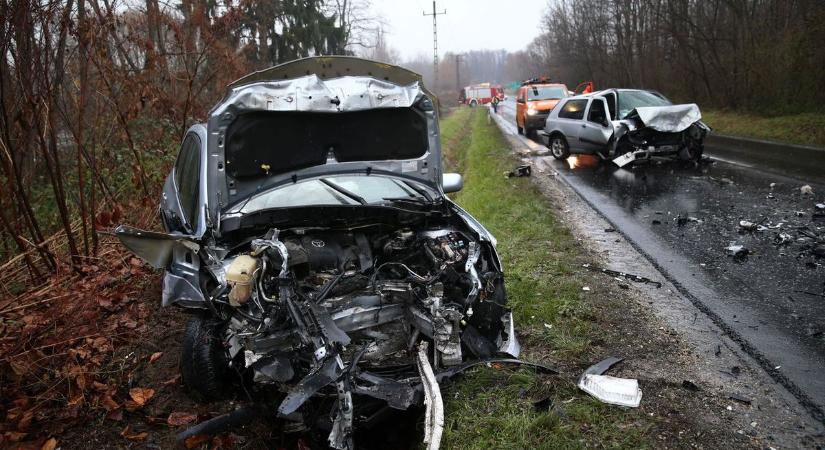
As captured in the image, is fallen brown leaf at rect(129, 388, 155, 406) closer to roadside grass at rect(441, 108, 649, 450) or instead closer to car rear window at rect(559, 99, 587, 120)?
roadside grass at rect(441, 108, 649, 450)

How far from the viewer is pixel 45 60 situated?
4797 mm

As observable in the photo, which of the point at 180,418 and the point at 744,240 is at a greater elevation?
the point at 744,240

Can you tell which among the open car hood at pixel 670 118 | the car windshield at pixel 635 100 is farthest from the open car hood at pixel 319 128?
the car windshield at pixel 635 100

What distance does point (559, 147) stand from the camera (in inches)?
559

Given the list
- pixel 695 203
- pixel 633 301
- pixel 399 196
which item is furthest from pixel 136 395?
pixel 695 203

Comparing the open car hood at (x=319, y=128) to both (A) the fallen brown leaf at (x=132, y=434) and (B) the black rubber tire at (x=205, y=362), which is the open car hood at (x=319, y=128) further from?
(A) the fallen brown leaf at (x=132, y=434)

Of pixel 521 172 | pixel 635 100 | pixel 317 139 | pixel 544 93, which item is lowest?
pixel 521 172

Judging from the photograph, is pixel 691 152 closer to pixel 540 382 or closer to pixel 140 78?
pixel 540 382

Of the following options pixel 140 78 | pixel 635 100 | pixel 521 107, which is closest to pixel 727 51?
pixel 521 107

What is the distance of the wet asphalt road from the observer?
12.5 feet

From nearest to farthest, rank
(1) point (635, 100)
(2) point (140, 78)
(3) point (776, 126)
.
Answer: (2) point (140, 78) < (1) point (635, 100) < (3) point (776, 126)

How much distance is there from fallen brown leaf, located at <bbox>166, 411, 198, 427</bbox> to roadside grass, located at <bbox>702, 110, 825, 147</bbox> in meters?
14.6

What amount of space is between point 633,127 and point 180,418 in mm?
10322

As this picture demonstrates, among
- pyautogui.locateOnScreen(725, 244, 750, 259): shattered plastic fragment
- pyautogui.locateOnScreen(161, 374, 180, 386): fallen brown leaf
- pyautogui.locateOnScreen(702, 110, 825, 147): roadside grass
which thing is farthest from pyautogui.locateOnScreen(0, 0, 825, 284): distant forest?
pyautogui.locateOnScreen(725, 244, 750, 259): shattered plastic fragment
